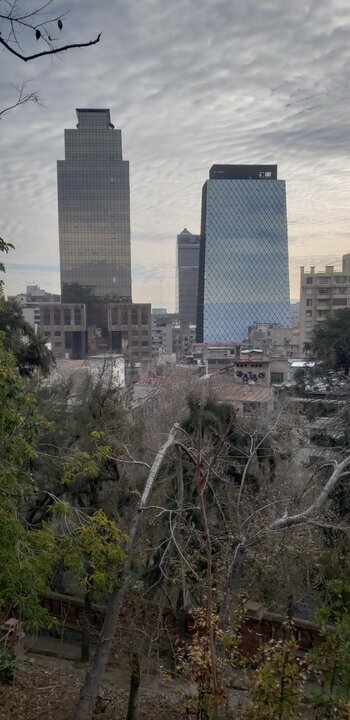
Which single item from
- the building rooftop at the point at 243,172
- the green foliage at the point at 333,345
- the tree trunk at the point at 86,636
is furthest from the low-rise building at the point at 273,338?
the tree trunk at the point at 86,636

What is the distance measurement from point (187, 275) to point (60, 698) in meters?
148

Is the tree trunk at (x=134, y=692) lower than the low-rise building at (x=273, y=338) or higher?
Result: lower

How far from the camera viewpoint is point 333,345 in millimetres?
16031

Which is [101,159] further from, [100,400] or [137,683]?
[137,683]

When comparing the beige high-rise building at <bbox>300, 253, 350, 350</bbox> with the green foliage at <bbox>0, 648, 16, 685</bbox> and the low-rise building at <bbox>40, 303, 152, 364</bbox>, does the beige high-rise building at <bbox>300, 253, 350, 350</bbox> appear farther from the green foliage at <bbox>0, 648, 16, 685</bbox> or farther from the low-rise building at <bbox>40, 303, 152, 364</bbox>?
the green foliage at <bbox>0, 648, 16, 685</bbox>

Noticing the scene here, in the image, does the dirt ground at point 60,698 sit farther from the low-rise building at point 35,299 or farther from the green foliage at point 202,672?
the low-rise building at point 35,299

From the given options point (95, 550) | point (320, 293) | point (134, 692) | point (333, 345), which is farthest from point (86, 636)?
point (320, 293)

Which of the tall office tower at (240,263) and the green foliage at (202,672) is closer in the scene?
the green foliage at (202,672)

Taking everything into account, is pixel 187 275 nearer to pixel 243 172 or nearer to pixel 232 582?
pixel 243 172

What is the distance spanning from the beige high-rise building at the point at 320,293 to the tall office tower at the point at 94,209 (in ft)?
146

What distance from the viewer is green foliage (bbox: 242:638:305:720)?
3.58 m

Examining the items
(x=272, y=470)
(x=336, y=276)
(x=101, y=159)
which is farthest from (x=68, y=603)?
(x=101, y=159)

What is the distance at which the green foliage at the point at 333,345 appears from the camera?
51.8 ft

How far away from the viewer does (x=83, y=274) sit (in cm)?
9469
